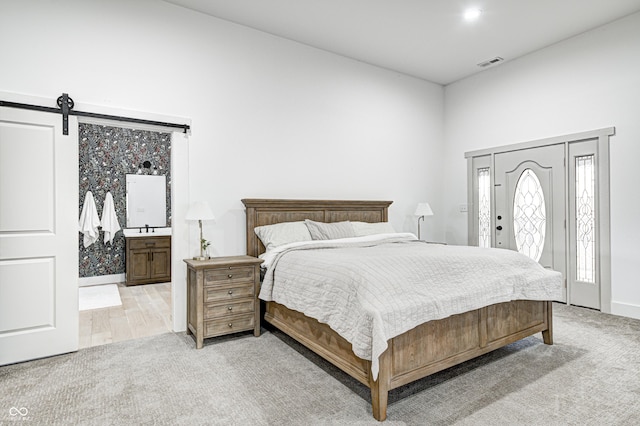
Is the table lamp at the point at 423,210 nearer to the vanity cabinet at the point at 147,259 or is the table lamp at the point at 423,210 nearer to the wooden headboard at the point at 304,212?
the wooden headboard at the point at 304,212

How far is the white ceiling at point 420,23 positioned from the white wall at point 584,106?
248 mm

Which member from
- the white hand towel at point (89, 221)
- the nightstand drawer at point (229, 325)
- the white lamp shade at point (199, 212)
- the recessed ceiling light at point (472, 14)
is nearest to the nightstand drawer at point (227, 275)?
the nightstand drawer at point (229, 325)

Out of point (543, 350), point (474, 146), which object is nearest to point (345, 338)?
point (543, 350)

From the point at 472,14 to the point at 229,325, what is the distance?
398 centimetres

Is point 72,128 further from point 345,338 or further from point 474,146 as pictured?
point 474,146

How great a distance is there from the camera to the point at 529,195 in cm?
479

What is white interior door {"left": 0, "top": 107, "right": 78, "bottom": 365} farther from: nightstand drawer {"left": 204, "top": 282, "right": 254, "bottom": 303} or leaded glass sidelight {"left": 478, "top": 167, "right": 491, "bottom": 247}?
leaded glass sidelight {"left": 478, "top": 167, "right": 491, "bottom": 247}

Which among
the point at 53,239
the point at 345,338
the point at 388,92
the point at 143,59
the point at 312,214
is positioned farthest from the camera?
the point at 388,92

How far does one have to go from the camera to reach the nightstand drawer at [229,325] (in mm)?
3117

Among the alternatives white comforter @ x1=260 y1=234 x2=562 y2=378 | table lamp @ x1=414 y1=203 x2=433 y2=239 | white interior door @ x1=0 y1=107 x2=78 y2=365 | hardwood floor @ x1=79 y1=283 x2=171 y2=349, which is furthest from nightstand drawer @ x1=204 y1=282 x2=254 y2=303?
table lamp @ x1=414 y1=203 x2=433 y2=239

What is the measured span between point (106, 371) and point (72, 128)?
1981mm

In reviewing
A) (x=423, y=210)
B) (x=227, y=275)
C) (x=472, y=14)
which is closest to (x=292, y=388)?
(x=227, y=275)

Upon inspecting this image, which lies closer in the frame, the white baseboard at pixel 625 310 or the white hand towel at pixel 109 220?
the white baseboard at pixel 625 310

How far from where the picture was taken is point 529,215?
4785mm
